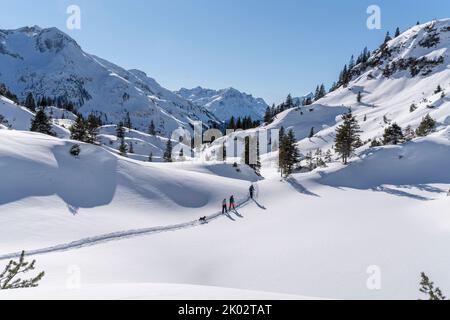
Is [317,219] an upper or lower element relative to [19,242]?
upper

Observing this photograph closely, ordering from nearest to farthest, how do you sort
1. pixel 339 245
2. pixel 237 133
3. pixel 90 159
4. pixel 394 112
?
pixel 339 245 < pixel 90 159 < pixel 394 112 < pixel 237 133

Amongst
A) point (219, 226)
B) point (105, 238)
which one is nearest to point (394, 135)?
point (219, 226)

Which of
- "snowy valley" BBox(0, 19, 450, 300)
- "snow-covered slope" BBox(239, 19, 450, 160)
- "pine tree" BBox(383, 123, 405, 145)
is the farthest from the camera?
"snow-covered slope" BBox(239, 19, 450, 160)

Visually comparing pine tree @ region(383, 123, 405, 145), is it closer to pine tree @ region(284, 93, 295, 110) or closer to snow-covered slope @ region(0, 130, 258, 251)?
snow-covered slope @ region(0, 130, 258, 251)

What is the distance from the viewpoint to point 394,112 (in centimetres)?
10094

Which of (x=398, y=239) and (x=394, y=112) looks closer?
(x=398, y=239)

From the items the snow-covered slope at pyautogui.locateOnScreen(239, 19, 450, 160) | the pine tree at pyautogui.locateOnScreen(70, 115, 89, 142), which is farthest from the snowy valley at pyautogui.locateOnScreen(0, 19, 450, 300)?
the snow-covered slope at pyautogui.locateOnScreen(239, 19, 450, 160)

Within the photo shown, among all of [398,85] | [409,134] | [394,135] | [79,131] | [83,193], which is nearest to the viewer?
[83,193]

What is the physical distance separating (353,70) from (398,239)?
567 ft

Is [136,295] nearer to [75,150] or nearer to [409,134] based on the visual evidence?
[75,150]

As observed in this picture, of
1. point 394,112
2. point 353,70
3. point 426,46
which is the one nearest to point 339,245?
point 394,112
